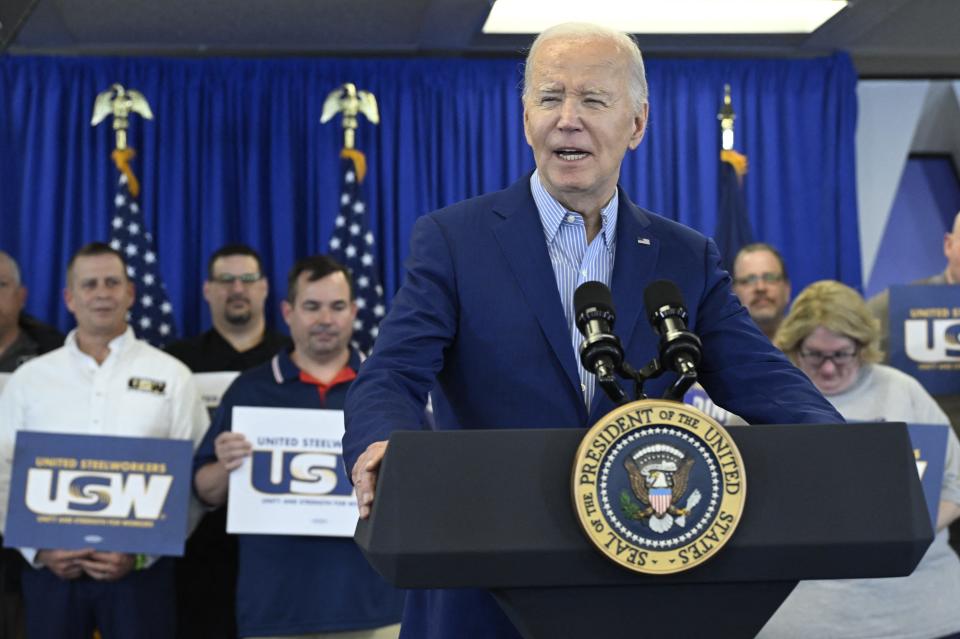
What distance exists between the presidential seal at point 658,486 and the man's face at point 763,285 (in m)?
3.94

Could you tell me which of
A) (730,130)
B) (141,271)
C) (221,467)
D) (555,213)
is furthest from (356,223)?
(555,213)

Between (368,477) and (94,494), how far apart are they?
3.19 metres

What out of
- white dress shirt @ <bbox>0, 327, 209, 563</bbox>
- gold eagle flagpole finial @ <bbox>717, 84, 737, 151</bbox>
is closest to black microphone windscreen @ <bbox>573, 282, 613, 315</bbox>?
white dress shirt @ <bbox>0, 327, 209, 563</bbox>

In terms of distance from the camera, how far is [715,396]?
1.89 m

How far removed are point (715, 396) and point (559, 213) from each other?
0.37 metres

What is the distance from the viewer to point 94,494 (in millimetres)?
4320

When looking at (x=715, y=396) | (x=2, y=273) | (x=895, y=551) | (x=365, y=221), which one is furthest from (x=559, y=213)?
(x=365, y=221)

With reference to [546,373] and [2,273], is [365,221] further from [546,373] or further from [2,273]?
[546,373]

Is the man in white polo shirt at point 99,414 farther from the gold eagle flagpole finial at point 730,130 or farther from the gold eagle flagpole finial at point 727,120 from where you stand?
the gold eagle flagpole finial at point 730,130

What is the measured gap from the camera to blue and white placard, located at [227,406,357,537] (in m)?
4.23

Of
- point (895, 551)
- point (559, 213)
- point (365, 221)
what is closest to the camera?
point (895, 551)

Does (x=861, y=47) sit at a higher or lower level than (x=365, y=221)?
higher

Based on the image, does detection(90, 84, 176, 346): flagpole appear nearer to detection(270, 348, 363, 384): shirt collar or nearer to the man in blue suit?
detection(270, 348, 363, 384): shirt collar

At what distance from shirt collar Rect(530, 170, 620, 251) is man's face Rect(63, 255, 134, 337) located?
3218 millimetres
